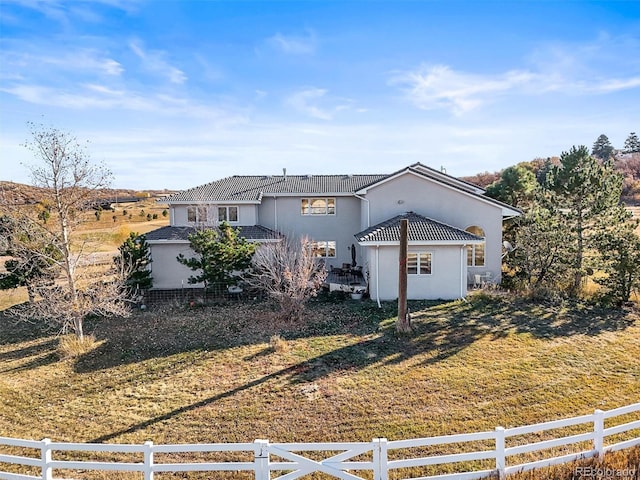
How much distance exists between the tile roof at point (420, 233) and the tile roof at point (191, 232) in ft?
21.2

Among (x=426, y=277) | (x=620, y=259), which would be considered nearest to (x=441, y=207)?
(x=426, y=277)

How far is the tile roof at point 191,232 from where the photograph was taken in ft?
81.9

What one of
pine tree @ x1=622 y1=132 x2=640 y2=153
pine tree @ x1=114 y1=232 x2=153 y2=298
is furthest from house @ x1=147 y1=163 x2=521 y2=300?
pine tree @ x1=622 y1=132 x2=640 y2=153

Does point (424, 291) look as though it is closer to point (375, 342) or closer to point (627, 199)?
point (375, 342)

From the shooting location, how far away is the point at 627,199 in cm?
6050

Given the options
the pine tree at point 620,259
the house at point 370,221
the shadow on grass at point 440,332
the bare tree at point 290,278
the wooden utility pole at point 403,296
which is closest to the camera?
the shadow on grass at point 440,332

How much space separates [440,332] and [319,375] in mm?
6226

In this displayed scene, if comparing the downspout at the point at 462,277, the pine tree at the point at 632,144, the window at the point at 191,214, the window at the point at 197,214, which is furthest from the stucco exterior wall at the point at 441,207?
the pine tree at the point at 632,144

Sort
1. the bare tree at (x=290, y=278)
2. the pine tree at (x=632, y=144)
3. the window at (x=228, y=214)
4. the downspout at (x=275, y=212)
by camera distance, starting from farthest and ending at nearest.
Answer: the pine tree at (x=632, y=144) < the downspout at (x=275, y=212) < the window at (x=228, y=214) < the bare tree at (x=290, y=278)

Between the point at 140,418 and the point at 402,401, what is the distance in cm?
739

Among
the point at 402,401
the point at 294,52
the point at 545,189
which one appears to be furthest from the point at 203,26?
the point at 545,189

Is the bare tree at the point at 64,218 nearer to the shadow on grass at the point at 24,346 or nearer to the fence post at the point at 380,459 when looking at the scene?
the shadow on grass at the point at 24,346

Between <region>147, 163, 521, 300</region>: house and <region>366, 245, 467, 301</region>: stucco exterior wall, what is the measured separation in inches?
2.1

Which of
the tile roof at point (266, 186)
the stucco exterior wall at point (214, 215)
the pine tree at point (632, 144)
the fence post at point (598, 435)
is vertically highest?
the pine tree at point (632, 144)
